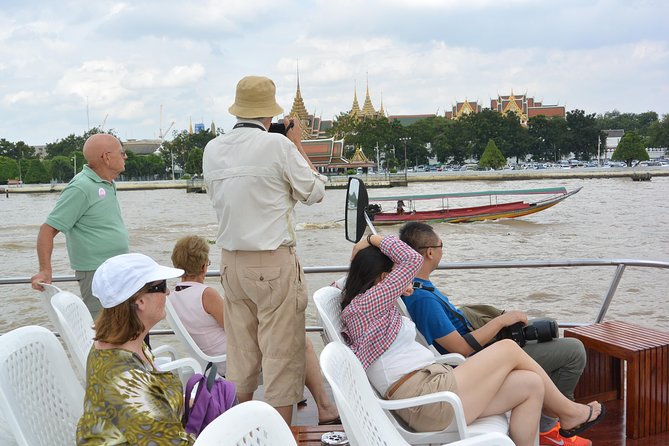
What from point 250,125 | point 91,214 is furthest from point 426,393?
point 91,214

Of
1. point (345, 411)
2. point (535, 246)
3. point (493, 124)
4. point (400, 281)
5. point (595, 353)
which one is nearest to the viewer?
point (345, 411)

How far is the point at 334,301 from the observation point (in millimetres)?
2594

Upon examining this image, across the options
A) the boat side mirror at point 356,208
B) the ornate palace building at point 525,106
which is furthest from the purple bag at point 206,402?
the ornate palace building at point 525,106

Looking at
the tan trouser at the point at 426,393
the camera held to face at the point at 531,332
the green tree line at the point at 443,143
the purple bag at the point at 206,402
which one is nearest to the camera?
the purple bag at the point at 206,402

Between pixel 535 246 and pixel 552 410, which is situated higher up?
pixel 552 410

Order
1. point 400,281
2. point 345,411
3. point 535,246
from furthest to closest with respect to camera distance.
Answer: point 535,246 < point 400,281 < point 345,411

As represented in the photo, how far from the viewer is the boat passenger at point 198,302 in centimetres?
321

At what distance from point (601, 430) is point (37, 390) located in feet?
7.67

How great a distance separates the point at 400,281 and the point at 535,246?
2555 cm

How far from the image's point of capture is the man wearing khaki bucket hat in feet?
8.41

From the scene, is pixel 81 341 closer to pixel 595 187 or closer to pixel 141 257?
pixel 141 257

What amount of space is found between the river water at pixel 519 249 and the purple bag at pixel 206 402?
861 millimetres

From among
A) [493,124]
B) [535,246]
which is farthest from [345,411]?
[493,124]

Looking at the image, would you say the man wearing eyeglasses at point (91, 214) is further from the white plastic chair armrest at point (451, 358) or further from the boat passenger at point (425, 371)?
the white plastic chair armrest at point (451, 358)
